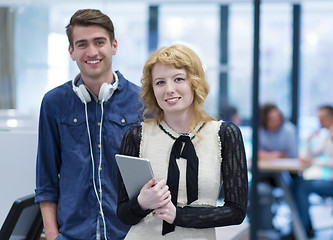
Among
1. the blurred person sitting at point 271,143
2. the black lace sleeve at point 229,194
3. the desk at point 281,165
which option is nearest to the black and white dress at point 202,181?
the black lace sleeve at point 229,194

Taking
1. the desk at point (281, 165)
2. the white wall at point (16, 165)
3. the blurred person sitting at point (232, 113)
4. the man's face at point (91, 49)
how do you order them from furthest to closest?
the blurred person sitting at point (232, 113)
the desk at point (281, 165)
the white wall at point (16, 165)
the man's face at point (91, 49)

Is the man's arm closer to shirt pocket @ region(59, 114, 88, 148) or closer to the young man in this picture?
the young man

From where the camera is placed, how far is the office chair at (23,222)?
164cm

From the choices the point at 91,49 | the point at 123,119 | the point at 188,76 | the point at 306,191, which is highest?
the point at 91,49

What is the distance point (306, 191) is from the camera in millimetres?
4855

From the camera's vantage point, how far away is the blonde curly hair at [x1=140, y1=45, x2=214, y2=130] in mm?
1223

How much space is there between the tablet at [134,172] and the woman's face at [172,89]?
0.18 metres

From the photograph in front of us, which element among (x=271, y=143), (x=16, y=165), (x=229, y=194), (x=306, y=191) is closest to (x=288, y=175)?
(x=306, y=191)

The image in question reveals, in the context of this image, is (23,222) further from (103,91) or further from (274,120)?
(274,120)

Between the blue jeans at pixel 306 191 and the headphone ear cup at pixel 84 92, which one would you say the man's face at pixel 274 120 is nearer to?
the blue jeans at pixel 306 191

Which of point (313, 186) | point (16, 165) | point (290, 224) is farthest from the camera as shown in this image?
point (290, 224)

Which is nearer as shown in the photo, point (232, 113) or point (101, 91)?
point (101, 91)

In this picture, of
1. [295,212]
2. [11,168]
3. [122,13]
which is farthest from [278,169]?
[11,168]

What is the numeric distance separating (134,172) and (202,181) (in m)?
0.18
